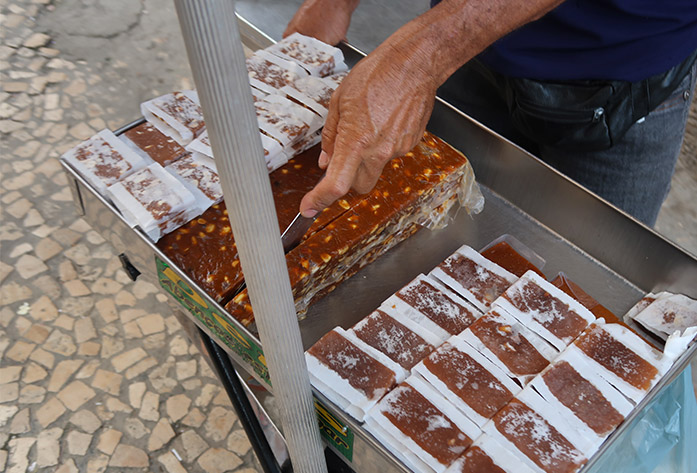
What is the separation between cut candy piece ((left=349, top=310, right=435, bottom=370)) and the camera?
1254 mm

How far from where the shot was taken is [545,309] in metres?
1.32

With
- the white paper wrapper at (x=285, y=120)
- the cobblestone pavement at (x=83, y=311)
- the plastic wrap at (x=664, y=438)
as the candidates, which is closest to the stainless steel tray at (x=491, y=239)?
the plastic wrap at (x=664, y=438)

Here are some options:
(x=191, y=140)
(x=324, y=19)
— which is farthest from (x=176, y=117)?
(x=324, y=19)

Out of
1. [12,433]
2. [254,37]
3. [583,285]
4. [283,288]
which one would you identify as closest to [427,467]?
[283,288]

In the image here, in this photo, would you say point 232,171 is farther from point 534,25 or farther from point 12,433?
point 12,433

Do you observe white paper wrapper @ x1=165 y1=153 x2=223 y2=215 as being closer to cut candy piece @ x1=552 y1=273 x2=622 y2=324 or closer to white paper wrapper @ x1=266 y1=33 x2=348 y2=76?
white paper wrapper @ x1=266 y1=33 x2=348 y2=76

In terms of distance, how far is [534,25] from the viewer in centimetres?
152

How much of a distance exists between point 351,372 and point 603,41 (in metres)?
0.97

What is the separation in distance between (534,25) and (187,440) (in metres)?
1.71

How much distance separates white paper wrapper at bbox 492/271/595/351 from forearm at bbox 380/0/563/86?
0.50 metres

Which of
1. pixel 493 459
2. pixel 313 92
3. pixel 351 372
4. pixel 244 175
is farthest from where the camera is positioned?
pixel 313 92

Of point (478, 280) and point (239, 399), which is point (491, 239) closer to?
Answer: point (478, 280)

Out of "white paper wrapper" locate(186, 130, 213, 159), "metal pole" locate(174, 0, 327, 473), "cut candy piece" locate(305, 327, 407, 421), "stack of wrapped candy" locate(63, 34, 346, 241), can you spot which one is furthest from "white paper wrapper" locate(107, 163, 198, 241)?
"metal pole" locate(174, 0, 327, 473)

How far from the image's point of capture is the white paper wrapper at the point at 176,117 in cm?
155
